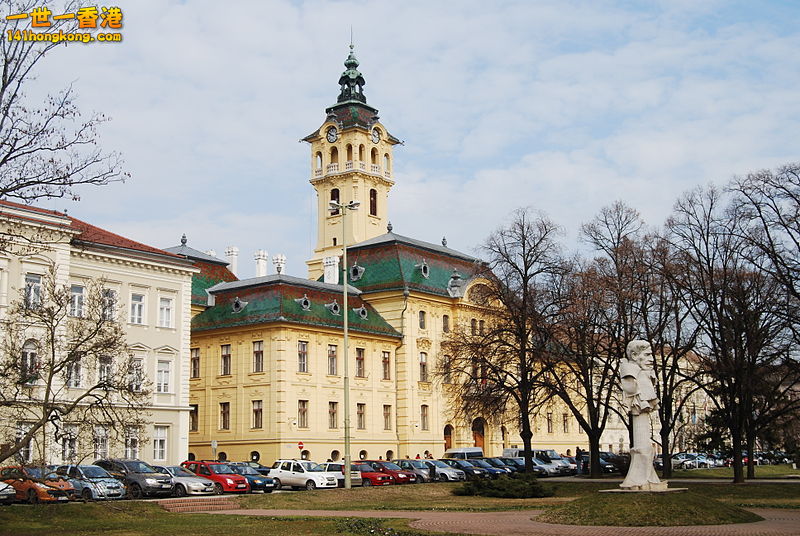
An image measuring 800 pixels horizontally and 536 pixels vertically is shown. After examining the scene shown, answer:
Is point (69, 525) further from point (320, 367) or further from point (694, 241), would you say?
point (320, 367)

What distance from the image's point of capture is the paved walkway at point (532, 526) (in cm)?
2203

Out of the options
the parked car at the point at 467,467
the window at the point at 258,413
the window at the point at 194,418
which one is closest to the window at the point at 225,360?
the window at the point at 194,418

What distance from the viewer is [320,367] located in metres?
64.8

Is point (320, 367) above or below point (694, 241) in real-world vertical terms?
below

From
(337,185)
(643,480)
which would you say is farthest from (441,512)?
(337,185)

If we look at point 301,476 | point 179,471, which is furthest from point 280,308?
point 179,471

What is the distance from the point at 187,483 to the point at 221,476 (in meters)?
3.20

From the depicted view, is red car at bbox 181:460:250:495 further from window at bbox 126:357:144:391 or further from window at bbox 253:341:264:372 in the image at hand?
window at bbox 253:341:264:372

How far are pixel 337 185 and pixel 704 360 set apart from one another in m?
46.4

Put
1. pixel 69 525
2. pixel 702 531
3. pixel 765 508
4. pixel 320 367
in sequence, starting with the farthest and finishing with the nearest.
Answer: pixel 320 367 → pixel 765 508 → pixel 69 525 → pixel 702 531

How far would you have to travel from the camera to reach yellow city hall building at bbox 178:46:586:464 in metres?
62.6

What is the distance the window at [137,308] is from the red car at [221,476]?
11407 millimetres

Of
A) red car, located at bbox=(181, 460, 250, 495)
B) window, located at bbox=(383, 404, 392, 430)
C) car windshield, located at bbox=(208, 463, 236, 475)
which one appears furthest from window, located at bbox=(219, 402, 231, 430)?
car windshield, located at bbox=(208, 463, 236, 475)

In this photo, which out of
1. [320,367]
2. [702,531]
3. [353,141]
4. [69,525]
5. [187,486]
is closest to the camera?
[702,531]
